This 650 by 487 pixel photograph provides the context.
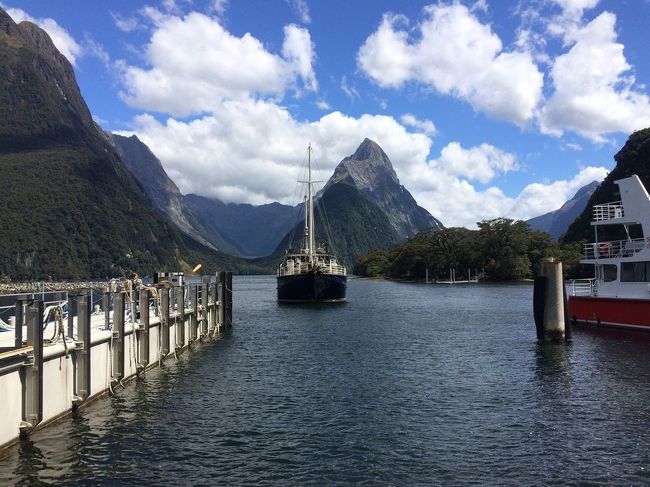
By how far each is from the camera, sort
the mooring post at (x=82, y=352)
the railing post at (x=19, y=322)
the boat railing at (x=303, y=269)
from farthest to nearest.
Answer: the boat railing at (x=303, y=269), the mooring post at (x=82, y=352), the railing post at (x=19, y=322)

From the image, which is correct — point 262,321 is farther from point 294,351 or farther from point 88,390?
point 88,390

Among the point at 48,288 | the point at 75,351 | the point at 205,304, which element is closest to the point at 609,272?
the point at 205,304

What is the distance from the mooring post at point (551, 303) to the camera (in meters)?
39.5

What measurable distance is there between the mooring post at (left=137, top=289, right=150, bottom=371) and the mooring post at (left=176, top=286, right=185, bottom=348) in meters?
7.43

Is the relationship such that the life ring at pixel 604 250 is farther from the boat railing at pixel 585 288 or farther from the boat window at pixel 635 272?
the boat window at pixel 635 272

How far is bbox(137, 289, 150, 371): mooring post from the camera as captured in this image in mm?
26875

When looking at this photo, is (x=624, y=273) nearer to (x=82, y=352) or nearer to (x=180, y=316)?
(x=180, y=316)

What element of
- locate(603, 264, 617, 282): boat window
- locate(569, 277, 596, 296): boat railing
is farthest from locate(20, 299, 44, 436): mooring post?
locate(569, 277, 596, 296): boat railing

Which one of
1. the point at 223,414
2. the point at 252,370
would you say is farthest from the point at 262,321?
the point at 223,414

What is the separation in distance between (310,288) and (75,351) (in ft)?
215

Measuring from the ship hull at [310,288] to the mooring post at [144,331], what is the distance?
184 ft

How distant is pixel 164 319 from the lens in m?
31.0

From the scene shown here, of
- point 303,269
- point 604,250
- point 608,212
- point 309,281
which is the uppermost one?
point 608,212

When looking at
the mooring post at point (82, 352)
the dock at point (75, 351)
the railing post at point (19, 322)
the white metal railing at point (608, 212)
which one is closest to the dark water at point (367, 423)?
the dock at point (75, 351)
